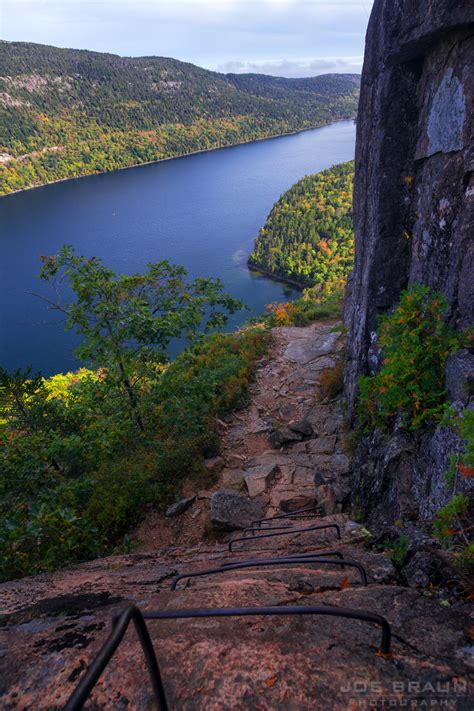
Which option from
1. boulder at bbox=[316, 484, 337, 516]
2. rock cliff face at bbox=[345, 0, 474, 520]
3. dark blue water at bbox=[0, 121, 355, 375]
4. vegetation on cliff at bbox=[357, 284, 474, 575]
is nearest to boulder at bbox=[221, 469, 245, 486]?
boulder at bbox=[316, 484, 337, 516]

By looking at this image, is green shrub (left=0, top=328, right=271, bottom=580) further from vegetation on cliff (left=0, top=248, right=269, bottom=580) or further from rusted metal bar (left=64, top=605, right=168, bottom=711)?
rusted metal bar (left=64, top=605, right=168, bottom=711)

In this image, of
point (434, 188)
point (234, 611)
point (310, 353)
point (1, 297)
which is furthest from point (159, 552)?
point (1, 297)

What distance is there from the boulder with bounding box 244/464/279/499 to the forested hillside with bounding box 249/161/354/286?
46613mm

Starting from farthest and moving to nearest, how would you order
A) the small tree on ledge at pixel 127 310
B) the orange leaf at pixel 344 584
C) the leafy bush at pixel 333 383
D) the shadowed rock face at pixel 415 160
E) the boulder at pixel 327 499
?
the leafy bush at pixel 333 383 < the small tree on ledge at pixel 127 310 < the boulder at pixel 327 499 < the shadowed rock face at pixel 415 160 < the orange leaf at pixel 344 584

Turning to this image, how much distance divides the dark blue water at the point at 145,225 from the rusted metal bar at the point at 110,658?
23445mm

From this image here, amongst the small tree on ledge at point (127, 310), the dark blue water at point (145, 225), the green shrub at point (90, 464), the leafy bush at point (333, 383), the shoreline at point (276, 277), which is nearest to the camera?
the green shrub at point (90, 464)

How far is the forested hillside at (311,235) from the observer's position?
59.2m

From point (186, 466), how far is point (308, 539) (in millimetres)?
4247

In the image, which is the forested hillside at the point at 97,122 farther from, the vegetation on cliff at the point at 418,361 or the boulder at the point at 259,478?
the vegetation on cliff at the point at 418,361

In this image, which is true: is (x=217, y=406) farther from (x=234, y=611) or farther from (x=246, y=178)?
(x=246, y=178)

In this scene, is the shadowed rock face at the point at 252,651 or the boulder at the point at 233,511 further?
the boulder at the point at 233,511

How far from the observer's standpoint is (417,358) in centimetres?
529

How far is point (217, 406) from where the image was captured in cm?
1155

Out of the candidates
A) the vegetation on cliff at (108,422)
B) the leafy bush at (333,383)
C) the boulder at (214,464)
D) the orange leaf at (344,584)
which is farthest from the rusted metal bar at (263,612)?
the leafy bush at (333,383)
